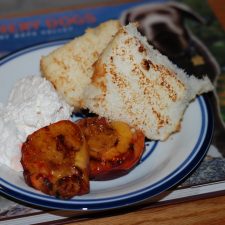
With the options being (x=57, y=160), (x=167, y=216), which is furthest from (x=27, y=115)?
(x=167, y=216)

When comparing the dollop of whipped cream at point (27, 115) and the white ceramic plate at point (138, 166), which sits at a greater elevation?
the dollop of whipped cream at point (27, 115)

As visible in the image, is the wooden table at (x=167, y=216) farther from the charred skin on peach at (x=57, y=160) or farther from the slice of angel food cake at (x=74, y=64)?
the slice of angel food cake at (x=74, y=64)

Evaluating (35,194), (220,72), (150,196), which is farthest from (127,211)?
(220,72)

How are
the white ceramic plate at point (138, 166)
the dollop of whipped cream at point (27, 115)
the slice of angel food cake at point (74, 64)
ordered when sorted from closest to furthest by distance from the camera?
1. the white ceramic plate at point (138, 166)
2. the dollop of whipped cream at point (27, 115)
3. the slice of angel food cake at point (74, 64)

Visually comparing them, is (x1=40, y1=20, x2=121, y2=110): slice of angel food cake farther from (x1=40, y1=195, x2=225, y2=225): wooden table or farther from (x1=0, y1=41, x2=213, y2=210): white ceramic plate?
(x1=40, y1=195, x2=225, y2=225): wooden table

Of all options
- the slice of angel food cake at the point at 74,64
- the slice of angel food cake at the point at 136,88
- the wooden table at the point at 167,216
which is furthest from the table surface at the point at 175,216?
the slice of angel food cake at the point at 74,64

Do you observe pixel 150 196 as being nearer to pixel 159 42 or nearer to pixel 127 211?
pixel 127 211

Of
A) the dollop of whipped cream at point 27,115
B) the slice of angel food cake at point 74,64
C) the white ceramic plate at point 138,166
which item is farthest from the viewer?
the slice of angel food cake at point 74,64
